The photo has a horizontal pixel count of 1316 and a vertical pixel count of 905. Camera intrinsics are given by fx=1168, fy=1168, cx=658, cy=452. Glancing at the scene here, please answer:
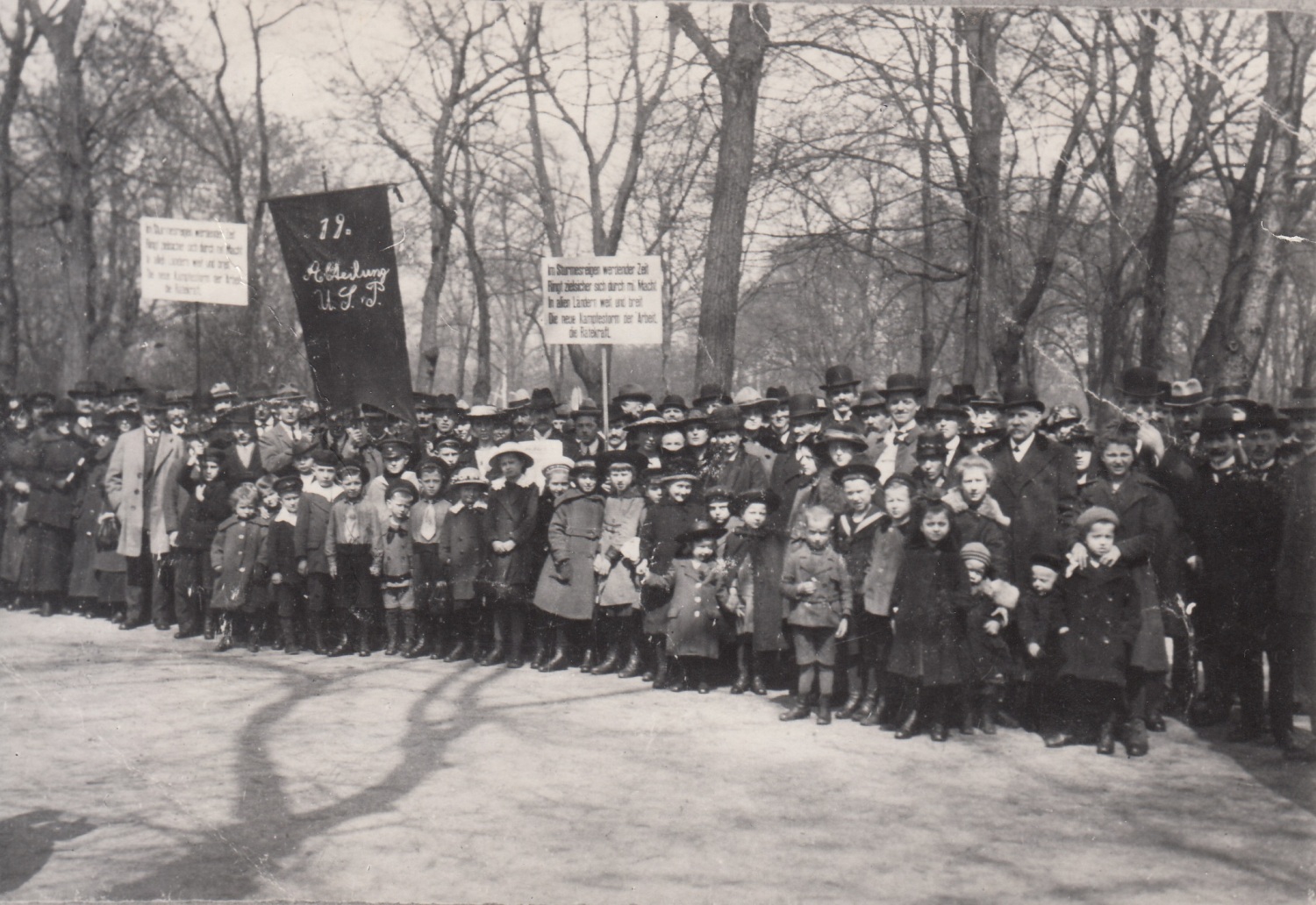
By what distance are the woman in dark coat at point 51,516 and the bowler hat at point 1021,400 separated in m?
8.71

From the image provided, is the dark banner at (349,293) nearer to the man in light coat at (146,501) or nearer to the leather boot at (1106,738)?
the man in light coat at (146,501)

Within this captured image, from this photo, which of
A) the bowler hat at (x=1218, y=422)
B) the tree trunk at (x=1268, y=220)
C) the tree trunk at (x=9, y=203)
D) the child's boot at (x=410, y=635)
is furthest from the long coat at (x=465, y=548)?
the tree trunk at (x=9, y=203)

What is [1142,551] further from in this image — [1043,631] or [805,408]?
[805,408]

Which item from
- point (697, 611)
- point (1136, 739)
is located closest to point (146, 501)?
point (697, 611)

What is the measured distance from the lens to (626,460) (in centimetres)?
872

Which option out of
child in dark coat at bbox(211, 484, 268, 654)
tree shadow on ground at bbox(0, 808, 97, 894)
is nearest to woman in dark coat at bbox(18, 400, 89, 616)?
child in dark coat at bbox(211, 484, 268, 654)

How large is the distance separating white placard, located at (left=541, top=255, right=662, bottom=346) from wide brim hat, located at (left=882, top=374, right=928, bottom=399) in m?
2.01

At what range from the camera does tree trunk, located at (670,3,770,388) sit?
1081 cm

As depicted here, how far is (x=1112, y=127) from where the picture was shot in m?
13.4

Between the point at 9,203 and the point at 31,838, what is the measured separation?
1578cm

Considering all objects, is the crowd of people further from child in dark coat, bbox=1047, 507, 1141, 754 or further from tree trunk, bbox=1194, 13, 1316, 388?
tree trunk, bbox=1194, 13, 1316, 388

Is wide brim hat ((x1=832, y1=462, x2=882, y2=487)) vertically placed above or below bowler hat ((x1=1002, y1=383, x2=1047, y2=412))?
below

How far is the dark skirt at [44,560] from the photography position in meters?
11.3

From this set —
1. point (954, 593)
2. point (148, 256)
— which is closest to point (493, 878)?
point (954, 593)
